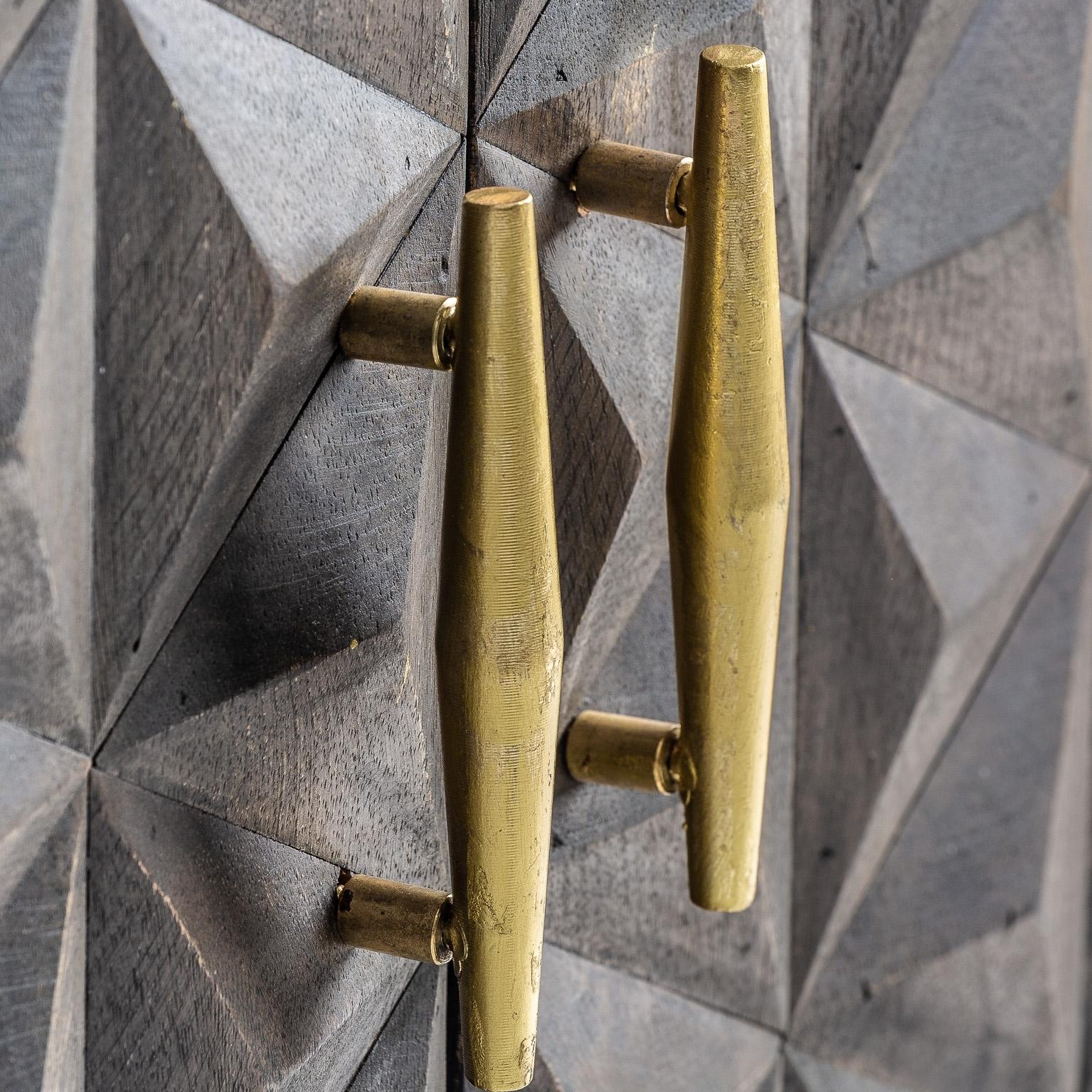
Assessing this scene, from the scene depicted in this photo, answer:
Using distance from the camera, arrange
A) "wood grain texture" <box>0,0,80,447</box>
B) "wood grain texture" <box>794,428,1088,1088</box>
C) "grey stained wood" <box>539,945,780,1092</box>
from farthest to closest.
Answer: "wood grain texture" <box>794,428,1088,1088</box> < "grey stained wood" <box>539,945,780,1092</box> < "wood grain texture" <box>0,0,80,447</box>

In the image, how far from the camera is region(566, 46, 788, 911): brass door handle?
1.26 feet

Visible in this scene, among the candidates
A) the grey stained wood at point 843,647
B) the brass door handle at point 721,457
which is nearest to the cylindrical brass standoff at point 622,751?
the brass door handle at point 721,457

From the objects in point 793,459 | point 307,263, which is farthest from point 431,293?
point 793,459

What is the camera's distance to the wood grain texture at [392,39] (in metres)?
0.34

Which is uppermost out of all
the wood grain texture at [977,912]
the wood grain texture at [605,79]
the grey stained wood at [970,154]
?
the wood grain texture at [605,79]

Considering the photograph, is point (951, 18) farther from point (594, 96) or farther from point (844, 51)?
point (594, 96)

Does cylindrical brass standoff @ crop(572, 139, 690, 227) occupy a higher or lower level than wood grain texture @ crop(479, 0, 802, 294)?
lower

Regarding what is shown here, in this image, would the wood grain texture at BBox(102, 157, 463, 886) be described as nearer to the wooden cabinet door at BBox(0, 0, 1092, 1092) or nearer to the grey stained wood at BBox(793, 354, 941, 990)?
the wooden cabinet door at BBox(0, 0, 1092, 1092)

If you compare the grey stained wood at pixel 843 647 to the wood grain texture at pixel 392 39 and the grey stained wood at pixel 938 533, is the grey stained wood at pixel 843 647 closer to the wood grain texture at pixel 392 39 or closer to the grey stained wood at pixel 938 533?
the grey stained wood at pixel 938 533

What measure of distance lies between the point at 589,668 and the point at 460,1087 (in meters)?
0.13

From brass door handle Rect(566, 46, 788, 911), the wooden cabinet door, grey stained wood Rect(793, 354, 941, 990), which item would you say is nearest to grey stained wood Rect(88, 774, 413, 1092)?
the wooden cabinet door

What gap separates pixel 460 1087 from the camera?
1.55 ft

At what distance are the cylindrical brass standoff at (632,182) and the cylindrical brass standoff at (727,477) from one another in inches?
0.9

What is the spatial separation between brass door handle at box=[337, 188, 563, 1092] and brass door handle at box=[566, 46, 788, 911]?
0.06m
